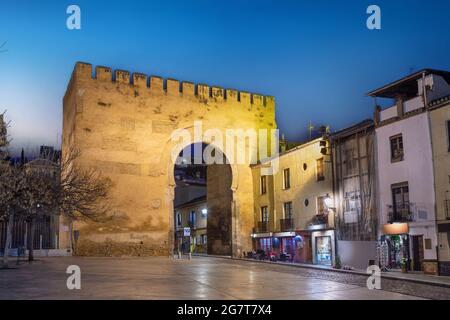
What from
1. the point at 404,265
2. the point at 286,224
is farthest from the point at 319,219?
the point at 404,265

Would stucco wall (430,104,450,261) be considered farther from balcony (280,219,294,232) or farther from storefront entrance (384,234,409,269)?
balcony (280,219,294,232)

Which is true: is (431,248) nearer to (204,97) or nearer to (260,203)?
(260,203)

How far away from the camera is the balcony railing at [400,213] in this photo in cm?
1962

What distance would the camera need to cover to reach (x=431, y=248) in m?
18.6

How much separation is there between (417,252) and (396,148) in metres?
4.29

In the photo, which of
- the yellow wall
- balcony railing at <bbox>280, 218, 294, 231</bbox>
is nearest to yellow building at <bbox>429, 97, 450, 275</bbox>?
the yellow wall

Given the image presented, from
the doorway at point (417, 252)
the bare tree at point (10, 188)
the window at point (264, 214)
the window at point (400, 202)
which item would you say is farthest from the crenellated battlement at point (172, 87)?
the doorway at point (417, 252)

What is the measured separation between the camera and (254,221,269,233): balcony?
100ft

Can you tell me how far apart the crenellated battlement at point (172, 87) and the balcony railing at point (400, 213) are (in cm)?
1529

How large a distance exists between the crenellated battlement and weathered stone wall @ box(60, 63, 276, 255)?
6 cm

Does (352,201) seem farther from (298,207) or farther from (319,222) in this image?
(298,207)

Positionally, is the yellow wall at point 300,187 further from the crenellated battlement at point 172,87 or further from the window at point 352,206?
the crenellated battlement at point 172,87

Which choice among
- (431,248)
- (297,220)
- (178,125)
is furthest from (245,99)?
(431,248)
